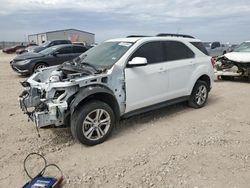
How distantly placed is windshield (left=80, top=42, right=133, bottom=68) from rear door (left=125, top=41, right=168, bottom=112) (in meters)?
0.24

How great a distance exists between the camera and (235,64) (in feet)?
32.4

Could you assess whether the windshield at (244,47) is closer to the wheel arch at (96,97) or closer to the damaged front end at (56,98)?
the wheel arch at (96,97)

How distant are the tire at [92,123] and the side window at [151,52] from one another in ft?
3.83

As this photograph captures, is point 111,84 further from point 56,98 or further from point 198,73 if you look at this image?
point 198,73

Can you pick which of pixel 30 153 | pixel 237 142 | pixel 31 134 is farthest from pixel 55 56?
pixel 237 142

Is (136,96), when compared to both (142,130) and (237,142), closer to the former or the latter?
(142,130)

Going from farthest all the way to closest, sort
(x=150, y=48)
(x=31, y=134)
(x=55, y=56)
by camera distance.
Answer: (x=55, y=56) → (x=150, y=48) → (x=31, y=134)

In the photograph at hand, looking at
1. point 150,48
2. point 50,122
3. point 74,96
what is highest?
point 150,48

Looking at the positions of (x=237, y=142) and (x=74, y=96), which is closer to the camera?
(x=74, y=96)

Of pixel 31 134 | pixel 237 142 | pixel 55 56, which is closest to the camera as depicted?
pixel 237 142

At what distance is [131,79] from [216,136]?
180 centimetres

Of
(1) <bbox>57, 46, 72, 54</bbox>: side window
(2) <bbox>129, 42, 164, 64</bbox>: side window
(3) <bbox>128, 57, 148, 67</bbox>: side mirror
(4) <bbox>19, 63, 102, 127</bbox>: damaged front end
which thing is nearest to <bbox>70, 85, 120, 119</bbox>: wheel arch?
(4) <bbox>19, 63, 102, 127</bbox>: damaged front end

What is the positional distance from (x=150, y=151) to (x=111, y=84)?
1.26 meters

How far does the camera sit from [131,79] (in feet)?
15.2
